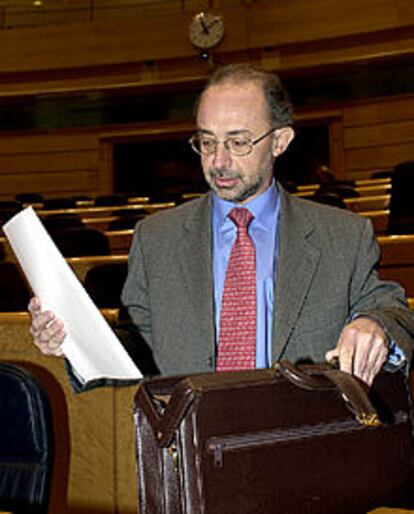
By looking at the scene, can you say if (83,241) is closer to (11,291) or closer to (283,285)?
(11,291)

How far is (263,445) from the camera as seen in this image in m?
0.92

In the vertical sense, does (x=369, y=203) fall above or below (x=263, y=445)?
above

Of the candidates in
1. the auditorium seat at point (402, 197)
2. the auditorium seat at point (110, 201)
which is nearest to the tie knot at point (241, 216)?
the auditorium seat at point (402, 197)

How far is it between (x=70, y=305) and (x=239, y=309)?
33 cm

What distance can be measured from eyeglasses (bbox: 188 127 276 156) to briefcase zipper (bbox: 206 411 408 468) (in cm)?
60

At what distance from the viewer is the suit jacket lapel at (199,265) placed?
1458 mm

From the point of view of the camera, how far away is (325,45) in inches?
371

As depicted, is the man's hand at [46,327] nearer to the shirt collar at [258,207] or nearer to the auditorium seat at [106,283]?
the shirt collar at [258,207]

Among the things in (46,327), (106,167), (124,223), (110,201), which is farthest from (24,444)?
(106,167)

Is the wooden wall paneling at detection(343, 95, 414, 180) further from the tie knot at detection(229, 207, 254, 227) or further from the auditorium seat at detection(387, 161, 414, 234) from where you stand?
the tie knot at detection(229, 207, 254, 227)

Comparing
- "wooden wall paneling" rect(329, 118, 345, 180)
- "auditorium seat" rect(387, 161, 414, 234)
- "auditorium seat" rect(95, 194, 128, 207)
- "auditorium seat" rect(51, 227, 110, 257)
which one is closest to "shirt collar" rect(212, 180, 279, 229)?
"auditorium seat" rect(387, 161, 414, 234)

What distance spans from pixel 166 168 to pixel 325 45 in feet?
9.64

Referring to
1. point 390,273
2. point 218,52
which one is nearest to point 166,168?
point 218,52

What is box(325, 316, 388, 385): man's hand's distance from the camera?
1076 millimetres
